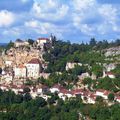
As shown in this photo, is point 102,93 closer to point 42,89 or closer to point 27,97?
point 42,89

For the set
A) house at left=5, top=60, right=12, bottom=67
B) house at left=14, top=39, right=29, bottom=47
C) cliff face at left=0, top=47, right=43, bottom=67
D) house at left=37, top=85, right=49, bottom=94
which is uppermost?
house at left=14, top=39, right=29, bottom=47

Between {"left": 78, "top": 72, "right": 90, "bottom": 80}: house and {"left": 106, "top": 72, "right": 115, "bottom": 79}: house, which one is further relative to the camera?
{"left": 78, "top": 72, "right": 90, "bottom": 80}: house

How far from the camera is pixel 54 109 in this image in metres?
48.5

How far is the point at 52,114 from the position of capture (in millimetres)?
47031

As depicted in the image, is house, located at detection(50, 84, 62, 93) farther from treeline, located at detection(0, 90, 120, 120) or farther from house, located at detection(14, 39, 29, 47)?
house, located at detection(14, 39, 29, 47)

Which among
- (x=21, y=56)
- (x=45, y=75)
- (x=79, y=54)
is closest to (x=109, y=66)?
(x=45, y=75)

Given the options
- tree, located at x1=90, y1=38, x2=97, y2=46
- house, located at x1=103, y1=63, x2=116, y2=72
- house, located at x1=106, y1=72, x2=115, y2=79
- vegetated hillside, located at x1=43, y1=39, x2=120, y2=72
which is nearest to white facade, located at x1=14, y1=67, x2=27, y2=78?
vegetated hillside, located at x1=43, y1=39, x2=120, y2=72

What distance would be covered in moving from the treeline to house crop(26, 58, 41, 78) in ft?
33.4

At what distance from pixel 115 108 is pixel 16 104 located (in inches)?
396

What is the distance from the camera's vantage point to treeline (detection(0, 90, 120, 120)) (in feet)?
150

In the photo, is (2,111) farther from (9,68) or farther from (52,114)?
(9,68)

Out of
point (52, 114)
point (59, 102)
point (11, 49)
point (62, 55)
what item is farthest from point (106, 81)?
point (11, 49)

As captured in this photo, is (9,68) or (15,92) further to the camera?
(9,68)

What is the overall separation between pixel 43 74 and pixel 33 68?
2.01m
